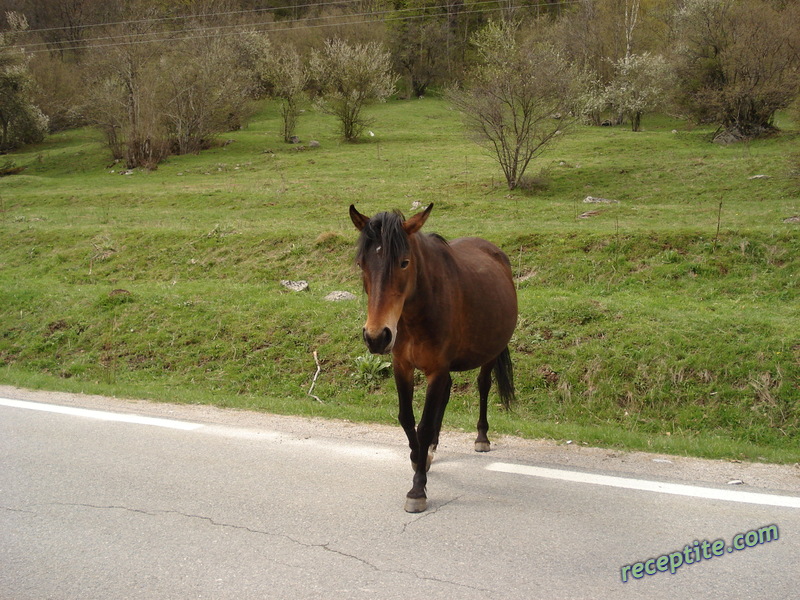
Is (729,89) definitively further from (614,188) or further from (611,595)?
(611,595)

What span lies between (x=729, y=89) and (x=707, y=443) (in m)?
27.7

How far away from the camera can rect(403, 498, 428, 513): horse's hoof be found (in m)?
4.57

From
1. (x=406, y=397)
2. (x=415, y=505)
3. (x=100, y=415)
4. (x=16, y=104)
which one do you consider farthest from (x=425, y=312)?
(x=16, y=104)

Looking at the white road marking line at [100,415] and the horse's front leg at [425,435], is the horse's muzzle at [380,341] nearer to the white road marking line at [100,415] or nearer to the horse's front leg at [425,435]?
the horse's front leg at [425,435]

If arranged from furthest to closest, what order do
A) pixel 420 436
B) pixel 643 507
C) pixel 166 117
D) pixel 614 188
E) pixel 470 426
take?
pixel 166 117 < pixel 614 188 < pixel 470 426 < pixel 420 436 < pixel 643 507

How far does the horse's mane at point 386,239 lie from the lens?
4.33 meters

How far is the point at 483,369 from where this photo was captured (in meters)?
6.44

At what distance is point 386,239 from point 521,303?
622 cm

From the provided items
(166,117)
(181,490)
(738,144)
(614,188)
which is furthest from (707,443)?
(166,117)

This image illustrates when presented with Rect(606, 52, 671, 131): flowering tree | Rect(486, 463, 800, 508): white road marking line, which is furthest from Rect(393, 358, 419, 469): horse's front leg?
Rect(606, 52, 671, 131): flowering tree

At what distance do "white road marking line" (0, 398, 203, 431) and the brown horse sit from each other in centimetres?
312

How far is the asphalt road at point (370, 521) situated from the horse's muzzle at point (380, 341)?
4.23ft

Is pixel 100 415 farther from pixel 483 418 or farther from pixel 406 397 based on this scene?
pixel 483 418

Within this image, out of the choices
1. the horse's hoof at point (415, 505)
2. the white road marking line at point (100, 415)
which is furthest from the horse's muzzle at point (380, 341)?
the white road marking line at point (100, 415)
